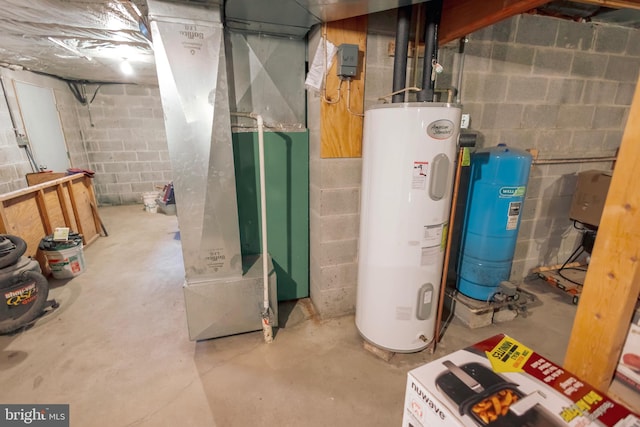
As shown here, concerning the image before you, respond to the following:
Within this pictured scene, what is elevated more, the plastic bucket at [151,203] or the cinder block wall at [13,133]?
the cinder block wall at [13,133]

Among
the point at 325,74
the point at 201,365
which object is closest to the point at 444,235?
the point at 325,74

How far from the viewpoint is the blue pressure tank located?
1.93 metres

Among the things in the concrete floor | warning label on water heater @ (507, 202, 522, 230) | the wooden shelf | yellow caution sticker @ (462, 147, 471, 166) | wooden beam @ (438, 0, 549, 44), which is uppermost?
wooden beam @ (438, 0, 549, 44)

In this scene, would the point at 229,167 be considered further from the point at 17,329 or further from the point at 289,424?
the point at 17,329

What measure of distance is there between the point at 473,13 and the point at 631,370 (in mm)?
1684

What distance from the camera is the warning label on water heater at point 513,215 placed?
1.97m

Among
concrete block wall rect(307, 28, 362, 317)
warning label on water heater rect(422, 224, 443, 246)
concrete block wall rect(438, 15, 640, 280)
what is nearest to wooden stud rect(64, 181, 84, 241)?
concrete block wall rect(307, 28, 362, 317)

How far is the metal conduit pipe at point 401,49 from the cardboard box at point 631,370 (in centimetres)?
142

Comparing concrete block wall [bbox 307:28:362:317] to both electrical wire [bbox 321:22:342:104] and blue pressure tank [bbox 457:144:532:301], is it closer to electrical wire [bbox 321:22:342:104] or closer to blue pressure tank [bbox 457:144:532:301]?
electrical wire [bbox 321:22:342:104]

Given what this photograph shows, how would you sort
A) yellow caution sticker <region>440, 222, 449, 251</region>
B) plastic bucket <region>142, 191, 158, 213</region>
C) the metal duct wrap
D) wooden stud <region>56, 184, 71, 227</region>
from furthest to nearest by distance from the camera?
plastic bucket <region>142, 191, 158, 213</region> < wooden stud <region>56, 184, 71, 227</region> < yellow caution sticker <region>440, 222, 449, 251</region> < the metal duct wrap

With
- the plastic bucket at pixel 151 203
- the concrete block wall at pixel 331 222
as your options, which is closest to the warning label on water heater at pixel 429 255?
the concrete block wall at pixel 331 222

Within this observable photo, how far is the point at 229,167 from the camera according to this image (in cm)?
177

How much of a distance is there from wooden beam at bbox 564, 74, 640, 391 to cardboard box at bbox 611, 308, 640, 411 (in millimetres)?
19

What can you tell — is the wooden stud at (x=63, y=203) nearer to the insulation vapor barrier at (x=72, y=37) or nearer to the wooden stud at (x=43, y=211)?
the wooden stud at (x=43, y=211)
